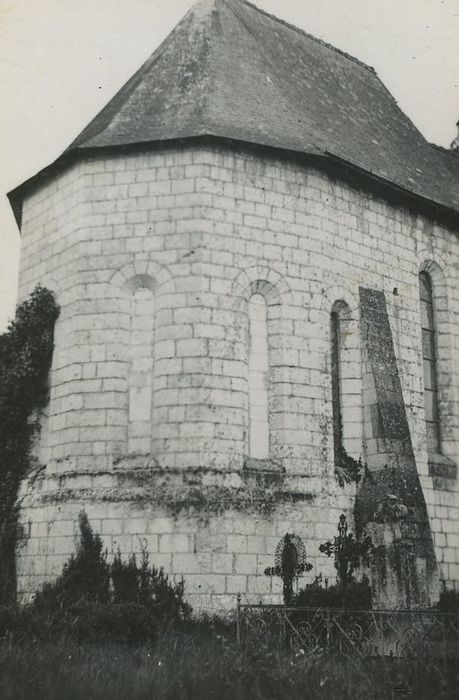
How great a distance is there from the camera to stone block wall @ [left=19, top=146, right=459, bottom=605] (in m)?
12.9

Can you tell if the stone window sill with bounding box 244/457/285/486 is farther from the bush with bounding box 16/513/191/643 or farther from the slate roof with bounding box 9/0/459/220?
the slate roof with bounding box 9/0/459/220

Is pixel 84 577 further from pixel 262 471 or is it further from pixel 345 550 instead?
pixel 345 550

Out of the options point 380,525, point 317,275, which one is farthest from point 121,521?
point 317,275

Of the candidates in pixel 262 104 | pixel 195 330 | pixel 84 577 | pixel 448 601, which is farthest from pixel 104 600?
pixel 262 104

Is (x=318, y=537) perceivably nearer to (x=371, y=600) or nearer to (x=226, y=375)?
(x=371, y=600)

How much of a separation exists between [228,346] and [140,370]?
55.7 inches

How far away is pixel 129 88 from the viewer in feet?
52.6

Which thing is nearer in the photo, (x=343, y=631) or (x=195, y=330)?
(x=343, y=631)

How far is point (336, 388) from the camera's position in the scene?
580 inches

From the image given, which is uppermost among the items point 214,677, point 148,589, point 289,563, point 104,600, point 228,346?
point 228,346

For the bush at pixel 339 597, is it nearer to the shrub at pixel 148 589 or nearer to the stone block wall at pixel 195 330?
the stone block wall at pixel 195 330

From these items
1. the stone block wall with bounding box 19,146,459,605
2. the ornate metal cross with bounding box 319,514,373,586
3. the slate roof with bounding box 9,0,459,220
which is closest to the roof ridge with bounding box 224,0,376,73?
the slate roof with bounding box 9,0,459,220

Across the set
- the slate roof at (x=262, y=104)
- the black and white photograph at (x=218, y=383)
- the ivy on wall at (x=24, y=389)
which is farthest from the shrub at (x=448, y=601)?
the slate roof at (x=262, y=104)

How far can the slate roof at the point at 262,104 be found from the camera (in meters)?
14.5
